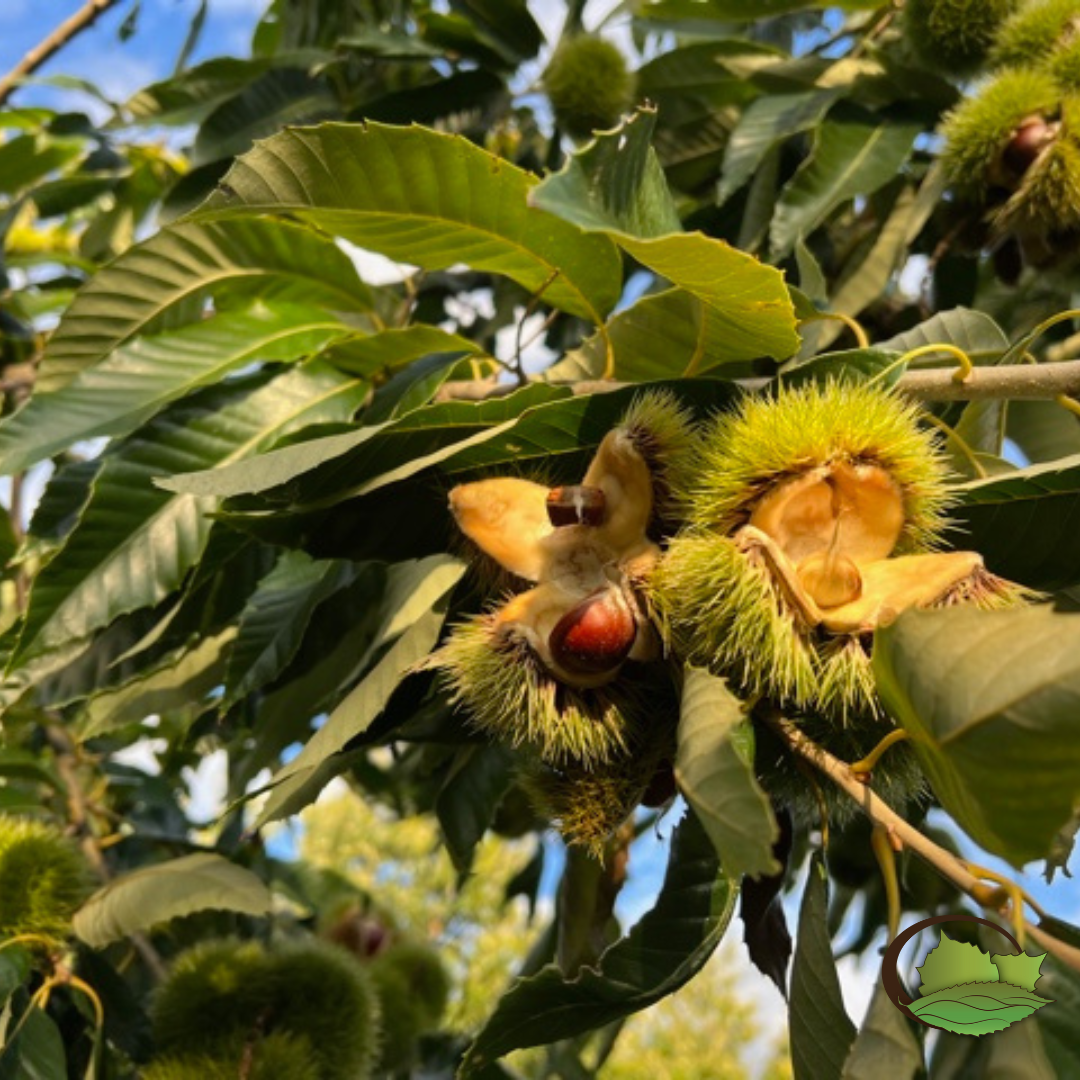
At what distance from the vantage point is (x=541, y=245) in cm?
114

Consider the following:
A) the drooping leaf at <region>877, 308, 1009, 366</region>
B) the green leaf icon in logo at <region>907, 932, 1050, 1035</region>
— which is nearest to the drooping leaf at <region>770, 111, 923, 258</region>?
the drooping leaf at <region>877, 308, 1009, 366</region>

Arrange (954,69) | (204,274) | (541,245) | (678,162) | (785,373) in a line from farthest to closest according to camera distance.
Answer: (678,162) → (954,69) → (204,274) → (541,245) → (785,373)

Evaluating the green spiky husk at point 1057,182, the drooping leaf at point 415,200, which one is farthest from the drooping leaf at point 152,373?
the green spiky husk at point 1057,182

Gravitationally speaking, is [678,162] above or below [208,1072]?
above

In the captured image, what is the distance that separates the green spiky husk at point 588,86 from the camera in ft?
6.94

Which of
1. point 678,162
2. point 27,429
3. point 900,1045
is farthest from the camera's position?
point 678,162

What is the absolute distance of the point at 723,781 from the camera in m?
0.71

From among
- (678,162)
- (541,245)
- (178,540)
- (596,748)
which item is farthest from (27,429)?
(678,162)

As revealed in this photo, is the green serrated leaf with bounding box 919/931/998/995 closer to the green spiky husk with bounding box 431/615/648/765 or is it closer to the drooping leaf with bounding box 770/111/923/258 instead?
the green spiky husk with bounding box 431/615/648/765

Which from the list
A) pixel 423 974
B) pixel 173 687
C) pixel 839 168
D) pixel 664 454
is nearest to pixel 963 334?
pixel 664 454

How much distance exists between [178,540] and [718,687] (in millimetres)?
→ 639

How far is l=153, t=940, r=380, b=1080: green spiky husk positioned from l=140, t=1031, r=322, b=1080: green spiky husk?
11 mm

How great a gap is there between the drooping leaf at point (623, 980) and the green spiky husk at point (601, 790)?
84mm

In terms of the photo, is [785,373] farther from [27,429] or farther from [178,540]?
[27,429]
